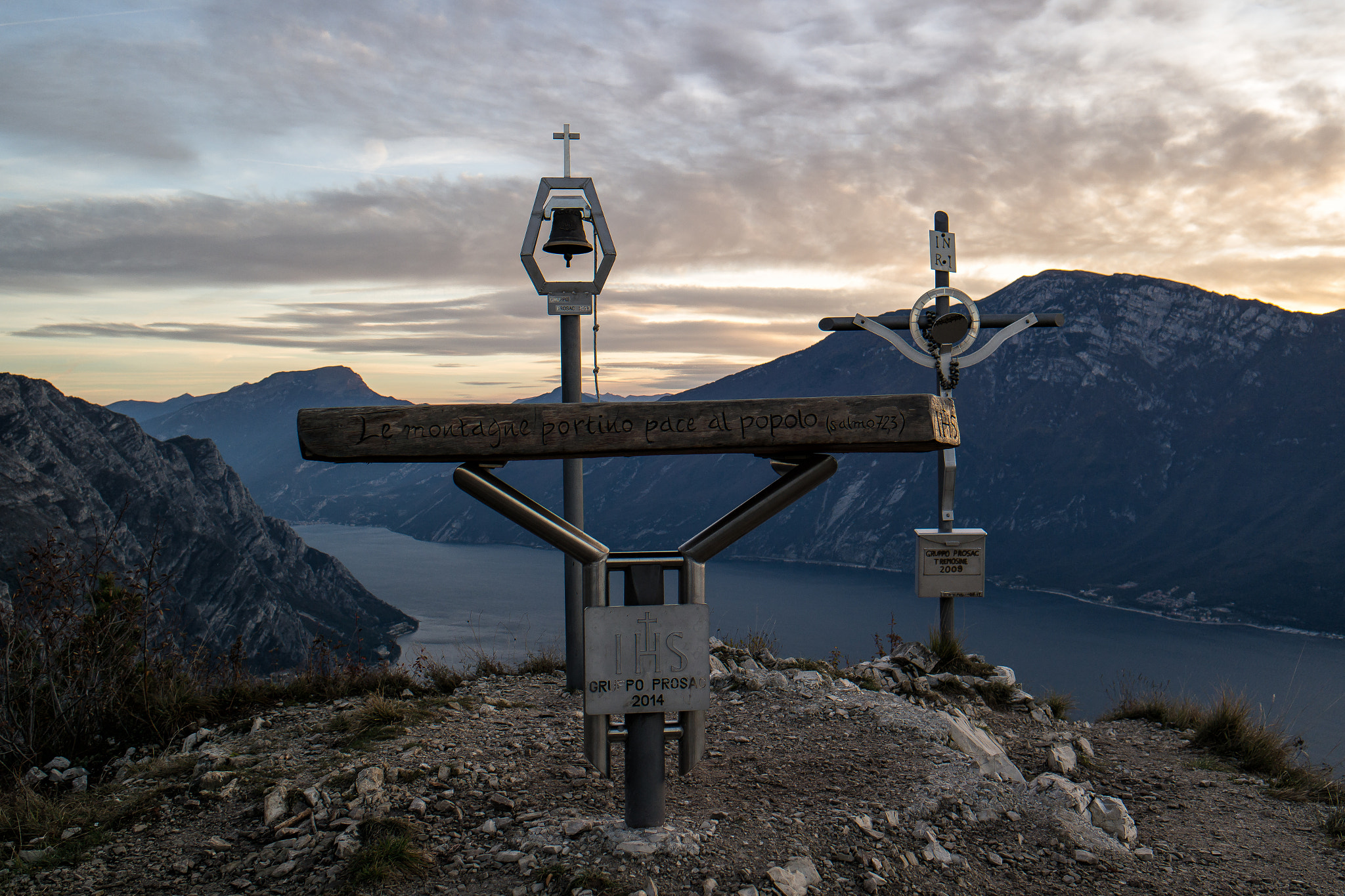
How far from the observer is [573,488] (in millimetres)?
6113

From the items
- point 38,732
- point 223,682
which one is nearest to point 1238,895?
point 223,682

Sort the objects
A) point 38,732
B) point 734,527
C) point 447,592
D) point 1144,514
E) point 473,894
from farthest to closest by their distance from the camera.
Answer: point 1144,514, point 447,592, point 38,732, point 734,527, point 473,894

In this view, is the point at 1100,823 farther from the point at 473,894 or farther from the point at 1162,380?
the point at 1162,380

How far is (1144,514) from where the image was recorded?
164375mm

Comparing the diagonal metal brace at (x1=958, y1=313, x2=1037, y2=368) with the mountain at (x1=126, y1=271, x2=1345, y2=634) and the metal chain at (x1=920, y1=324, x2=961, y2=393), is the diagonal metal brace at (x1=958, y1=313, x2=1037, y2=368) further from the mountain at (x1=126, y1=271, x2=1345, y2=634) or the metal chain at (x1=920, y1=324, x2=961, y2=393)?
the mountain at (x1=126, y1=271, x2=1345, y2=634)

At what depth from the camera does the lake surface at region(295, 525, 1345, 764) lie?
7281cm

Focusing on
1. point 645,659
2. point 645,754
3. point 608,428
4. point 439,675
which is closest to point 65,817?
point 439,675

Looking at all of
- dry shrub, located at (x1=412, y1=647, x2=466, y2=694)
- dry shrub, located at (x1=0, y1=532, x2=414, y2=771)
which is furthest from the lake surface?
dry shrub, located at (x1=0, y1=532, x2=414, y2=771)

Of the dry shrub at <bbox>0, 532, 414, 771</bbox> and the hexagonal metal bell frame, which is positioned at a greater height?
the hexagonal metal bell frame

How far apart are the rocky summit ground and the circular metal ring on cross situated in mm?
4161

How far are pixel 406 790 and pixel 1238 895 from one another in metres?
4.23

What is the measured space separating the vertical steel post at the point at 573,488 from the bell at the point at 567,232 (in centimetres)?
53

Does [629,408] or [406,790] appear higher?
[629,408]

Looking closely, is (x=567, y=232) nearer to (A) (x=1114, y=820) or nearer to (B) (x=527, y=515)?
(B) (x=527, y=515)
